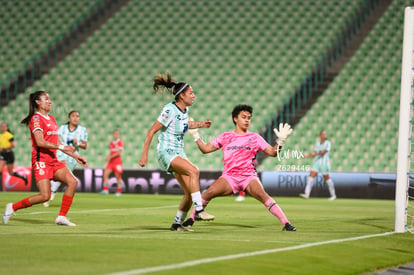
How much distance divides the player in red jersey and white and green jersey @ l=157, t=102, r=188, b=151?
1.58 meters

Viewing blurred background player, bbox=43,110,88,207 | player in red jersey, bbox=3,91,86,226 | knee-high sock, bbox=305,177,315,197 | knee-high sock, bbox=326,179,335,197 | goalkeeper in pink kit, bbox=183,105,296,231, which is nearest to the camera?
goalkeeper in pink kit, bbox=183,105,296,231

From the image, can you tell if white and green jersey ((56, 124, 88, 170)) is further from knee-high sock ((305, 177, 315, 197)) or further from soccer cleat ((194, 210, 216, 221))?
knee-high sock ((305, 177, 315, 197))

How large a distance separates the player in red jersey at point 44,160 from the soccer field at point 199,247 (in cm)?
40

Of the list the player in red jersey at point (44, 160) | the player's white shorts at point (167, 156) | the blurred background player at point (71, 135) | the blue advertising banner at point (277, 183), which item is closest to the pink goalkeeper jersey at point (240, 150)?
the player's white shorts at point (167, 156)

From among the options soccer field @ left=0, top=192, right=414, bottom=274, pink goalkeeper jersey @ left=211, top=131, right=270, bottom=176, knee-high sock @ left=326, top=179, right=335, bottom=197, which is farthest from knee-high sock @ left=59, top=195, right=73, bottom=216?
knee-high sock @ left=326, top=179, right=335, bottom=197

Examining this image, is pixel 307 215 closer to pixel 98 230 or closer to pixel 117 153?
pixel 98 230

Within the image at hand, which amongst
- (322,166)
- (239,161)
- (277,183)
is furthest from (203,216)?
(277,183)

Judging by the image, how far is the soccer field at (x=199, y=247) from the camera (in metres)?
6.66

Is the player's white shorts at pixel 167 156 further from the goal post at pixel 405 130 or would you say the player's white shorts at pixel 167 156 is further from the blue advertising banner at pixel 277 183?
the blue advertising banner at pixel 277 183

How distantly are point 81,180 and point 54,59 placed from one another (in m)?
8.01

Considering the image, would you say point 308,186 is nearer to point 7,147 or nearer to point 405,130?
point 7,147

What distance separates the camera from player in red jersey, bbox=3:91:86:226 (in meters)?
11.0

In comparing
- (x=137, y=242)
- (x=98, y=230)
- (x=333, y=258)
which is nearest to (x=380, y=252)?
(x=333, y=258)

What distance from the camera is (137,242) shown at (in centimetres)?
869
